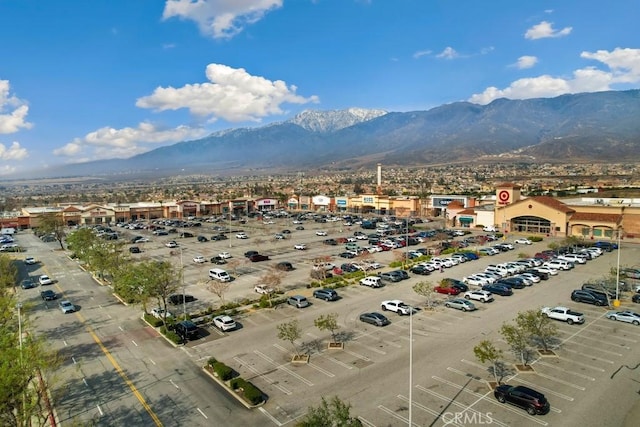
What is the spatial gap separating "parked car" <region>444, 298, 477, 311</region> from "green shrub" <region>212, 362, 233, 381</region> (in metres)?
18.9

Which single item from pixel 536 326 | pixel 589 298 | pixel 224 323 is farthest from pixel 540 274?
pixel 224 323

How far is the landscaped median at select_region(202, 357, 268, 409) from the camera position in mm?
20153

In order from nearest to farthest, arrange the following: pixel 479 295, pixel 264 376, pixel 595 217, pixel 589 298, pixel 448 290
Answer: pixel 264 376
pixel 589 298
pixel 479 295
pixel 448 290
pixel 595 217

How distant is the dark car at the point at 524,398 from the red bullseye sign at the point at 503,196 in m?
59.7

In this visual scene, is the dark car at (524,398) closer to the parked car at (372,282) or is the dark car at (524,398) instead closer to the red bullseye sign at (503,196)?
the parked car at (372,282)

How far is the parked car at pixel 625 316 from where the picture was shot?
97.2 feet

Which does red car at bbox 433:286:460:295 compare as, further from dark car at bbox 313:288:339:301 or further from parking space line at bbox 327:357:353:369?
parking space line at bbox 327:357:353:369

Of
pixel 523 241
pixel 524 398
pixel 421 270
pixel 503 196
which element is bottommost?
pixel 523 241

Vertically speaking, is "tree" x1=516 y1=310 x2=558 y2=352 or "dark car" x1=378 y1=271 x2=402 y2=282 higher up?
"tree" x1=516 y1=310 x2=558 y2=352

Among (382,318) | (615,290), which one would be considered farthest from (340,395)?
(615,290)

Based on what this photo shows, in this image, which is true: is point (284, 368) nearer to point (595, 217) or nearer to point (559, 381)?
point (559, 381)

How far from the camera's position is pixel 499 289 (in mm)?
37469

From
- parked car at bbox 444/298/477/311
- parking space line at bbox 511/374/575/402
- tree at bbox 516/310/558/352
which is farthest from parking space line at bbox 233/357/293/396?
parked car at bbox 444/298/477/311

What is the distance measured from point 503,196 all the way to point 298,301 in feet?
173
